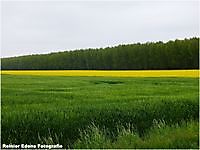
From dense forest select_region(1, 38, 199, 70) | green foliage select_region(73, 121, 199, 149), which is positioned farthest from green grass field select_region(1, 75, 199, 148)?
dense forest select_region(1, 38, 199, 70)

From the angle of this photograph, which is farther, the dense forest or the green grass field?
the dense forest

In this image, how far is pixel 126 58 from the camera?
86.7 m

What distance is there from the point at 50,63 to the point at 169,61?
36.7 m

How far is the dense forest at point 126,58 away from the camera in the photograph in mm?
74438

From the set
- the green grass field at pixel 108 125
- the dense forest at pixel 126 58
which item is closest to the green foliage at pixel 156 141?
the green grass field at pixel 108 125

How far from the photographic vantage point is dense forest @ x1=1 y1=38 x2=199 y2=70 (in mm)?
74438

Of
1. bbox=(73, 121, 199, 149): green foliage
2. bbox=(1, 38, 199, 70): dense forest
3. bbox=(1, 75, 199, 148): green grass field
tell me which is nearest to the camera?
bbox=(73, 121, 199, 149): green foliage

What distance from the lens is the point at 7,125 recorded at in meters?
11.7

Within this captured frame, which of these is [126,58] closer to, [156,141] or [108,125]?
[108,125]

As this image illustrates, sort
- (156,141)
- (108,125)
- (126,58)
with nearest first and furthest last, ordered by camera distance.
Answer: (156,141) → (108,125) → (126,58)

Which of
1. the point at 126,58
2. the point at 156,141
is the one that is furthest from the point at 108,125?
the point at 126,58

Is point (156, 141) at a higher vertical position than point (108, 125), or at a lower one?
higher

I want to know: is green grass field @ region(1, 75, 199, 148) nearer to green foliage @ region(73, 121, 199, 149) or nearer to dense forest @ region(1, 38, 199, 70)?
green foliage @ region(73, 121, 199, 149)

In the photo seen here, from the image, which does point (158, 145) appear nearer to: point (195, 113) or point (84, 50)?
point (195, 113)
